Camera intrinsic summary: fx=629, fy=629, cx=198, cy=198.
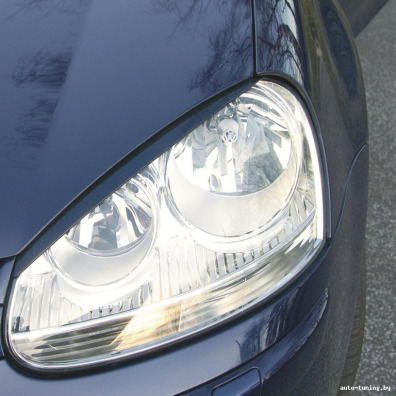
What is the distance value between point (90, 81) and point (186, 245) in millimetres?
330

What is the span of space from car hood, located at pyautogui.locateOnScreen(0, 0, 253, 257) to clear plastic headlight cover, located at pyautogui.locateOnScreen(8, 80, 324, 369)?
2.3 inches

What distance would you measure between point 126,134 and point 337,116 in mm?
490

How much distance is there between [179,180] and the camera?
111 cm

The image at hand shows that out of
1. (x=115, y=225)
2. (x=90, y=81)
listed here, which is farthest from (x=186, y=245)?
(x=90, y=81)

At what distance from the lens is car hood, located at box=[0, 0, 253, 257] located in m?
1.01

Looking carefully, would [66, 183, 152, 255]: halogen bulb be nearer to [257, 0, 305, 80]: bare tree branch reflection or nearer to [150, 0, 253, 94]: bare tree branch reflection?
[150, 0, 253, 94]: bare tree branch reflection

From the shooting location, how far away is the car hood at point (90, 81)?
1.01m

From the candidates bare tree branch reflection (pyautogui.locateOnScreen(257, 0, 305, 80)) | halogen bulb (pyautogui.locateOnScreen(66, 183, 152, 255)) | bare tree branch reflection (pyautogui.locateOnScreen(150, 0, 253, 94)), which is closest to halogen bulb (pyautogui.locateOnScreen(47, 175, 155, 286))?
halogen bulb (pyautogui.locateOnScreen(66, 183, 152, 255))

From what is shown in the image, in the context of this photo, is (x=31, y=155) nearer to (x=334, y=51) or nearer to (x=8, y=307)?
(x=8, y=307)

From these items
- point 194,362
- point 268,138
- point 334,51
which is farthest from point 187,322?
point 334,51

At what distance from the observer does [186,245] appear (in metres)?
1.08

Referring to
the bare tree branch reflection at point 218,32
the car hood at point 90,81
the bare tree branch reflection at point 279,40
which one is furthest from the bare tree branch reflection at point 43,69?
the bare tree branch reflection at point 279,40

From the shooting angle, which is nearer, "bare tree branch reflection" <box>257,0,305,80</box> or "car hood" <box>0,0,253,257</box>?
"car hood" <box>0,0,253,257</box>

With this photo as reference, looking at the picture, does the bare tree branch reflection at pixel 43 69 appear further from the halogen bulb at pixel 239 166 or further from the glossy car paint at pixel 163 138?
the halogen bulb at pixel 239 166
